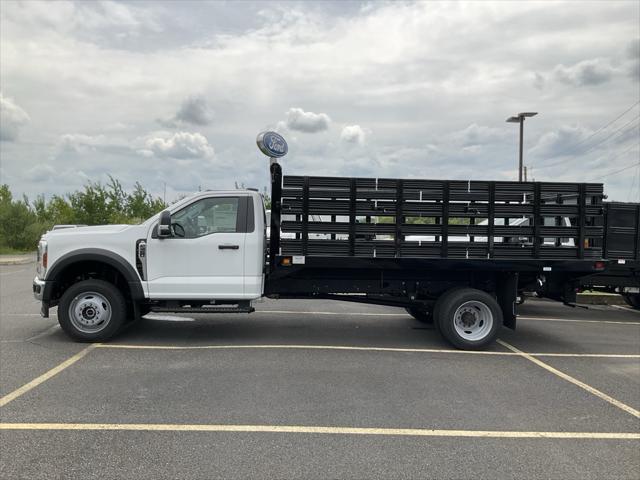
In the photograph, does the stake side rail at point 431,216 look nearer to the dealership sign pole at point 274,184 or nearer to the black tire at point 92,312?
the dealership sign pole at point 274,184

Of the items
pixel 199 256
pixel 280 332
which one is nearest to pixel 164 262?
pixel 199 256

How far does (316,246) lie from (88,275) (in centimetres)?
335

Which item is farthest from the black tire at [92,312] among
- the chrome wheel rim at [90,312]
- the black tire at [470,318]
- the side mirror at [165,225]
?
the black tire at [470,318]

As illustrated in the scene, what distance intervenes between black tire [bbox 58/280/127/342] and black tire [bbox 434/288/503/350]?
4.43m

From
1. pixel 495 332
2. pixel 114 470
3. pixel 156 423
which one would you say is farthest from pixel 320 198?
pixel 114 470

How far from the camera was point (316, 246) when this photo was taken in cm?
713

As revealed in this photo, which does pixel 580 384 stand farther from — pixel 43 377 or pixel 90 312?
pixel 90 312

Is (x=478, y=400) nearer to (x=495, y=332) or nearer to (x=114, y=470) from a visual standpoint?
(x=495, y=332)

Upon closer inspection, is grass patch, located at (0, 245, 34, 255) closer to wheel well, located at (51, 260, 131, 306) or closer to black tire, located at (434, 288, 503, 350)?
wheel well, located at (51, 260, 131, 306)

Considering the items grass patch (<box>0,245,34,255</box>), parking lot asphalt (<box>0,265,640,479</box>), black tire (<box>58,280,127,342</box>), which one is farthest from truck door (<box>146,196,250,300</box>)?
grass patch (<box>0,245,34,255</box>)

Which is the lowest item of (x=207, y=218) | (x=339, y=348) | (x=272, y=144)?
(x=339, y=348)

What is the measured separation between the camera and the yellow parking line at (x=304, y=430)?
424cm

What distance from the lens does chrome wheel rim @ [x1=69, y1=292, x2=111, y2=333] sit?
23.2ft

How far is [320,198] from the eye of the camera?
6.97 meters
